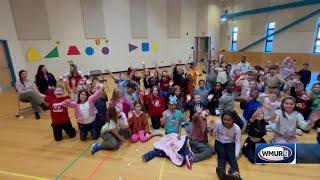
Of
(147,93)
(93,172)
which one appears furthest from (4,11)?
(93,172)

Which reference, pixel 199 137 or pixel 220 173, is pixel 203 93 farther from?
pixel 220 173

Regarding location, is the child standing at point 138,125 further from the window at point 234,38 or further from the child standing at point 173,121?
the window at point 234,38

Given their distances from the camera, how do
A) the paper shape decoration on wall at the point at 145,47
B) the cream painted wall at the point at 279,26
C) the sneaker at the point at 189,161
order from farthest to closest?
the paper shape decoration on wall at the point at 145,47 → the cream painted wall at the point at 279,26 → the sneaker at the point at 189,161

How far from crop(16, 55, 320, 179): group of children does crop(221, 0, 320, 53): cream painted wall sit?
22.9 feet

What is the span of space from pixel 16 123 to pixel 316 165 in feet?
18.8

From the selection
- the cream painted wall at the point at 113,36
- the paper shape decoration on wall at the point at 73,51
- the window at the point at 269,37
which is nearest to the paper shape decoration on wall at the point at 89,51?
the cream painted wall at the point at 113,36

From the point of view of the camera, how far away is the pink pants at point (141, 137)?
3626 millimetres

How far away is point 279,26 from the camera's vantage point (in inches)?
459

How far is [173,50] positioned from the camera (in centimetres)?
1357

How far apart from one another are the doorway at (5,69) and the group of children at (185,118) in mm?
4135

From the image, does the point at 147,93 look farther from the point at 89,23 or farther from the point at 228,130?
the point at 89,23

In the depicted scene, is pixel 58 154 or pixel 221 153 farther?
pixel 58 154

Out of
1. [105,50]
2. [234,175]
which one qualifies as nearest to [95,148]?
[234,175]

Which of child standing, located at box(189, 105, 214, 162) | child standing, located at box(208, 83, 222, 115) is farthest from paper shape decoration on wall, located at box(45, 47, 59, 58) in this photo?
child standing, located at box(189, 105, 214, 162)
